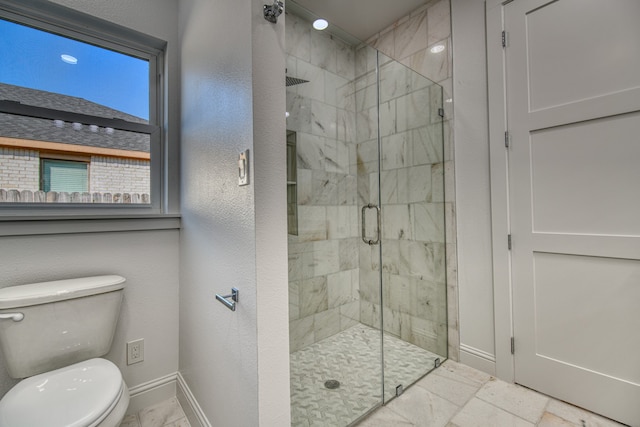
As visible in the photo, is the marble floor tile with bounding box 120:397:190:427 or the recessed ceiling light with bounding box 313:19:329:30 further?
the recessed ceiling light with bounding box 313:19:329:30

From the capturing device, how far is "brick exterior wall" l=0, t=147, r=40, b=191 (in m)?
1.40

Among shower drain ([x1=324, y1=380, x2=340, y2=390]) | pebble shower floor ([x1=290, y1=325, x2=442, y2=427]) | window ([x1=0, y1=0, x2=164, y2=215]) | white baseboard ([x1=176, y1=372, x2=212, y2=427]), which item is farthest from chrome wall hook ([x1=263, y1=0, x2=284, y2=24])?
shower drain ([x1=324, y1=380, x2=340, y2=390])

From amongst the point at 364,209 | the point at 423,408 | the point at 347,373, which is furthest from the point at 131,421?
the point at 364,209

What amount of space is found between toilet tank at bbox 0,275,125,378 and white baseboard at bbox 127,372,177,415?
0.38 metres

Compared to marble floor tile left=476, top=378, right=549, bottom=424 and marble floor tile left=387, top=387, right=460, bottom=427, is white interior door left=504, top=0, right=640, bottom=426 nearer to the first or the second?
marble floor tile left=476, top=378, right=549, bottom=424

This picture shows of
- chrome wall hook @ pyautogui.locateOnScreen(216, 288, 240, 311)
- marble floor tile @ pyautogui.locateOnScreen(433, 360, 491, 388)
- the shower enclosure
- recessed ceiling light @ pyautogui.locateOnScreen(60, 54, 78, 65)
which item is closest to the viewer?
chrome wall hook @ pyautogui.locateOnScreen(216, 288, 240, 311)

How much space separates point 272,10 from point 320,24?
1.17 meters

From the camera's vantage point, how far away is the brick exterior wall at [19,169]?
140 centimetres

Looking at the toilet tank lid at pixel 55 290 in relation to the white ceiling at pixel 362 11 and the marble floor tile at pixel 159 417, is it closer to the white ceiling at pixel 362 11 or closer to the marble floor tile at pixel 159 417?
the marble floor tile at pixel 159 417

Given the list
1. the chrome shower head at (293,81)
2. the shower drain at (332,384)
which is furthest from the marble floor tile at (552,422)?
the chrome shower head at (293,81)

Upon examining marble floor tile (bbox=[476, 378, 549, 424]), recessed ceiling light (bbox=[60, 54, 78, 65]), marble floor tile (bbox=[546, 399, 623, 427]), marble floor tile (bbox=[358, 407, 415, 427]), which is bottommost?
marble floor tile (bbox=[358, 407, 415, 427])

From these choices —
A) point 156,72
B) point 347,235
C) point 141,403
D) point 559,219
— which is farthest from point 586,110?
point 141,403

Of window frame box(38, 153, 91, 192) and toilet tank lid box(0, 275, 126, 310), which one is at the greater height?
window frame box(38, 153, 91, 192)

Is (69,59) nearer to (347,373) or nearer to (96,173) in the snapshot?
(96,173)
